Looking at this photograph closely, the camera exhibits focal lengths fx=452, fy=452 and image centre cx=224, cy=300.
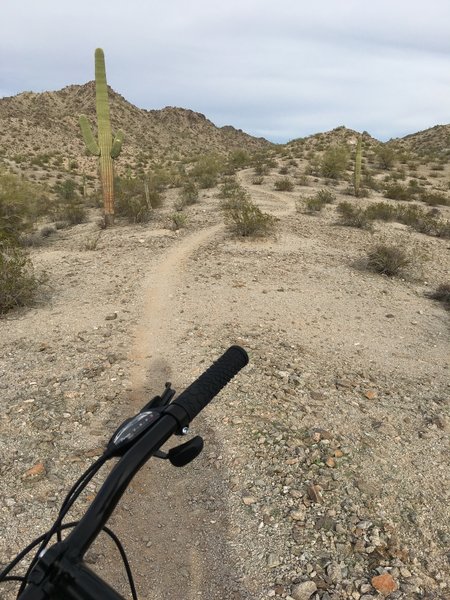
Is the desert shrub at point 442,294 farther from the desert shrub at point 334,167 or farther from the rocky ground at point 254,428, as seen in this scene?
the desert shrub at point 334,167

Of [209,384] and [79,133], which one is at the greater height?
[79,133]

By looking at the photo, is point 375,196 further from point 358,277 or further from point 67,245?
point 67,245

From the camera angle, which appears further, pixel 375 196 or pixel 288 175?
pixel 288 175

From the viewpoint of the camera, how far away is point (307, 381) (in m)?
5.50

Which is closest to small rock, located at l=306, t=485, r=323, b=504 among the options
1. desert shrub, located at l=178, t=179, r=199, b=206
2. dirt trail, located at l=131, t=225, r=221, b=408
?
dirt trail, located at l=131, t=225, r=221, b=408

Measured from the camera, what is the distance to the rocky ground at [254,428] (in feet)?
10.3

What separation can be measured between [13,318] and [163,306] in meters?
2.42

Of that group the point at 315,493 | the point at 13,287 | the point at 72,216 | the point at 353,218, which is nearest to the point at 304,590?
the point at 315,493

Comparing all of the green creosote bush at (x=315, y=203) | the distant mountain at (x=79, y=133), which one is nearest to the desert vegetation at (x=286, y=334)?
the green creosote bush at (x=315, y=203)

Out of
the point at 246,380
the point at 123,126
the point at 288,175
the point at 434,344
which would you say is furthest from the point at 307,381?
the point at 123,126

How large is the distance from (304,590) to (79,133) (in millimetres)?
57595

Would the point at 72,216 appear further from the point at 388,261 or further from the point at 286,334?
the point at 286,334

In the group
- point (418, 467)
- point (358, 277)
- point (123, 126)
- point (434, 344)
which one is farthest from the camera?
point (123, 126)

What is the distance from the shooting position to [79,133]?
175ft
